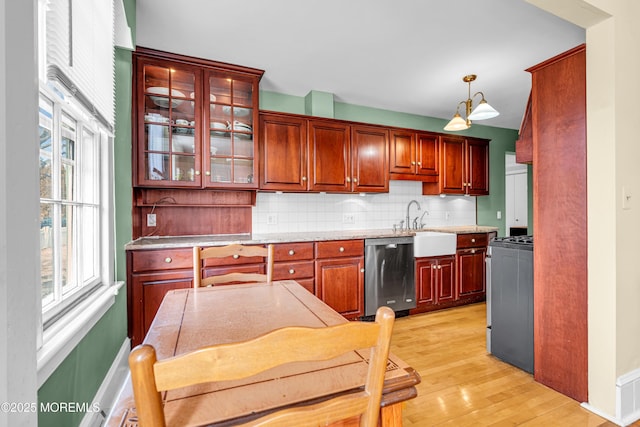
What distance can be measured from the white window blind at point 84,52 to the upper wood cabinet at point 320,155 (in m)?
1.40

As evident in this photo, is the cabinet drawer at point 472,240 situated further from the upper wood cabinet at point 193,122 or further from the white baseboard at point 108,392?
the white baseboard at point 108,392

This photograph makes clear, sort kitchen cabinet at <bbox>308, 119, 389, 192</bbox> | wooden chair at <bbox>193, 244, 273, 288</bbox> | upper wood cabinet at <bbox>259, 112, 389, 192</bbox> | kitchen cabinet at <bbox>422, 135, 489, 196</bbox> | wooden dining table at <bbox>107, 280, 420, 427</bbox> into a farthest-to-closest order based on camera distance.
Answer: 1. kitchen cabinet at <bbox>422, 135, 489, 196</bbox>
2. kitchen cabinet at <bbox>308, 119, 389, 192</bbox>
3. upper wood cabinet at <bbox>259, 112, 389, 192</bbox>
4. wooden chair at <bbox>193, 244, 273, 288</bbox>
5. wooden dining table at <bbox>107, 280, 420, 427</bbox>

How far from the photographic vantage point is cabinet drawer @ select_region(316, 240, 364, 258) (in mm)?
2789

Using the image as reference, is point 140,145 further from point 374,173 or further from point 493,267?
point 493,267

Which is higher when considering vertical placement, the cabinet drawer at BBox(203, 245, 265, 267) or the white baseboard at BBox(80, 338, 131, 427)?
the cabinet drawer at BBox(203, 245, 265, 267)

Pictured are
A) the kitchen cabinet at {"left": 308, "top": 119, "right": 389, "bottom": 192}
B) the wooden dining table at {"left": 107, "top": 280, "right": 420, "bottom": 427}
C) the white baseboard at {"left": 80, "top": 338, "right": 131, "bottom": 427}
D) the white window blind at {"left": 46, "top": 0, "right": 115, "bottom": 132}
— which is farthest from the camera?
the kitchen cabinet at {"left": 308, "top": 119, "right": 389, "bottom": 192}

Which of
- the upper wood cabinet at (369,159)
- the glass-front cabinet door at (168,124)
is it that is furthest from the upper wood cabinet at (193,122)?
the upper wood cabinet at (369,159)

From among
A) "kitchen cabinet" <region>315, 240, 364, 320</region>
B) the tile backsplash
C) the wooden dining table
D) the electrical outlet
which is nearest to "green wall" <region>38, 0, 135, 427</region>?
the wooden dining table

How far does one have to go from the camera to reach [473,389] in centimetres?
186

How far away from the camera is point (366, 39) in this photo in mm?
2305

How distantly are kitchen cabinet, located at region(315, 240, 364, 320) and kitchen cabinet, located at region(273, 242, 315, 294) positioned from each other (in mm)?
71

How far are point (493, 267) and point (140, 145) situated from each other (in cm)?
300

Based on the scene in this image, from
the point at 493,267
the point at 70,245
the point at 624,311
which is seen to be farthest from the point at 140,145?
the point at 624,311

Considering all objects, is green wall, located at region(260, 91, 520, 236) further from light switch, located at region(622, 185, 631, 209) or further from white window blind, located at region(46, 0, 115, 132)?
light switch, located at region(622, 185, 631, 209)
